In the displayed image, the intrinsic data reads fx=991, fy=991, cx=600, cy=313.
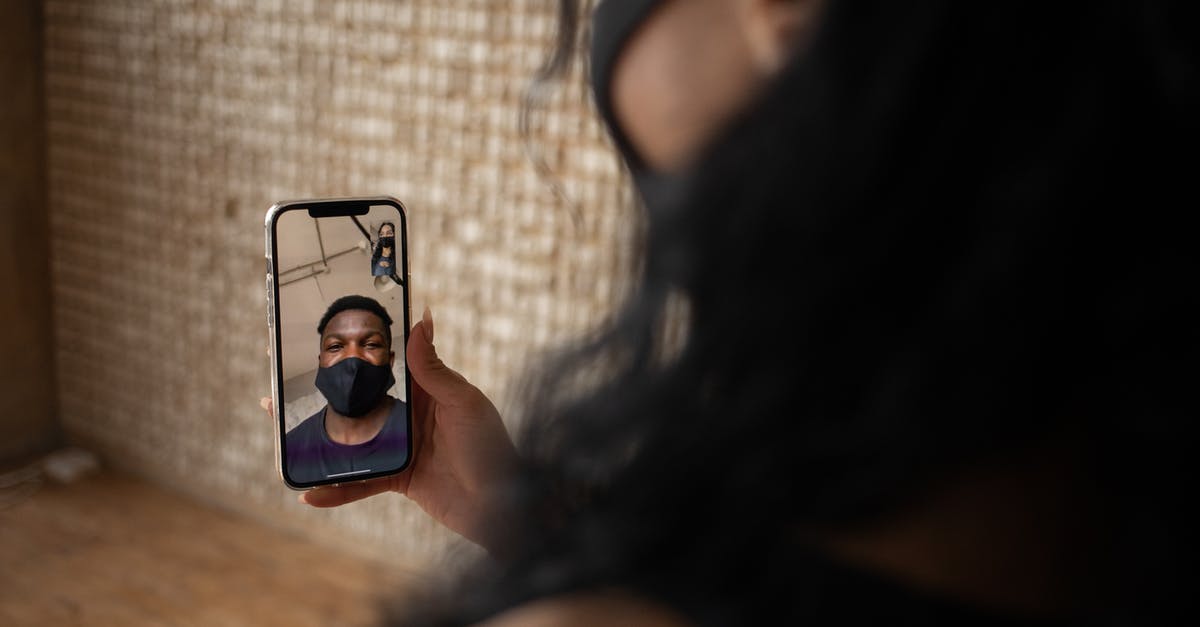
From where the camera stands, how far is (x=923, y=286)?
25 centimetres

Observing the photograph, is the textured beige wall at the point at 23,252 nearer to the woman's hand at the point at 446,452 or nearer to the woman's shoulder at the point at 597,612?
the woman's hand at the point at 446,452

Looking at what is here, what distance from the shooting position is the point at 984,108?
237 mm

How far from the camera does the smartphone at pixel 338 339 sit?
0.77m

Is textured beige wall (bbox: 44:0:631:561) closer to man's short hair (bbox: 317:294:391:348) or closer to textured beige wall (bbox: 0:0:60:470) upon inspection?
textured beige wall (bbox: 0:0:60:470)

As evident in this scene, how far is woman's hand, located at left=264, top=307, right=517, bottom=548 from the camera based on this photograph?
0.70m

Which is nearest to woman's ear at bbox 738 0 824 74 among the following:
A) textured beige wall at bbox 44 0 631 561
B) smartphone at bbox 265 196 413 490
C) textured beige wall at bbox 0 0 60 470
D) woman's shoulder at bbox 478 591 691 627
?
woman's shoulder at bbox 478 591 691 627

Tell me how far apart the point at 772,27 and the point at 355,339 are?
592mm

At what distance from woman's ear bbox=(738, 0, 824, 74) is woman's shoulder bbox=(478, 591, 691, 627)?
15 cm

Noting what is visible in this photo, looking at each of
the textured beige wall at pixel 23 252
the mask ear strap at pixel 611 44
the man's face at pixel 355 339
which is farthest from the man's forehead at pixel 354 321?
the textured beige wall at pixel 23 252

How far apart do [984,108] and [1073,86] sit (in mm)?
20

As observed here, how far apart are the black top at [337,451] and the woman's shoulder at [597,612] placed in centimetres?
49

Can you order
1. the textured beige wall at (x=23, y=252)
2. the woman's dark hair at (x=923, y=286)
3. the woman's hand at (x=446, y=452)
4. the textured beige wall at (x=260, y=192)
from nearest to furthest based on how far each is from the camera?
the woman's dark hair at (x=923, y=286), the woman's hand at (x=446, y=452), the textured beige wall at (x=260, y=192), the textured beige wall at (x=23, y=252)

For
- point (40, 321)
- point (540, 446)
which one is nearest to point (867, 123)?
point (540, 446)

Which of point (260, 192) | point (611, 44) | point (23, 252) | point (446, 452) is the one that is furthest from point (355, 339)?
point (23, 252)
